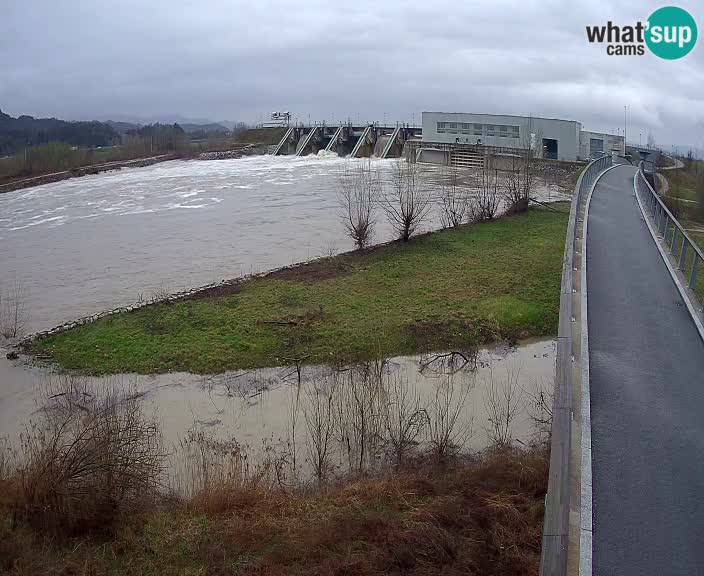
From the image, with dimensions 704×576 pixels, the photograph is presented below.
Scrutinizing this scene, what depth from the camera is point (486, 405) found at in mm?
12477

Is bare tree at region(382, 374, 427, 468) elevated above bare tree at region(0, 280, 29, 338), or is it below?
below

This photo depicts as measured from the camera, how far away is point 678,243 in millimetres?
16609

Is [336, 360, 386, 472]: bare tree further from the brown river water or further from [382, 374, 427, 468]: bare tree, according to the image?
the brown river water

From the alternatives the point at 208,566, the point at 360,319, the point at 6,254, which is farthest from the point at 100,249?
the point at 208,566

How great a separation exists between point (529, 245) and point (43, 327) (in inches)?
654

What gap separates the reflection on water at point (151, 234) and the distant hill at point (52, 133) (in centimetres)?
3650

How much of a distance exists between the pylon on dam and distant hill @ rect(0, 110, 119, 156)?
28.6 m

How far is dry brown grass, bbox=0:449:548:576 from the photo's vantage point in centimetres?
720

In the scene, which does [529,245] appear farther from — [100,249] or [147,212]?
[147,212]

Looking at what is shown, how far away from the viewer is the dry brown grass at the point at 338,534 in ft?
23.6

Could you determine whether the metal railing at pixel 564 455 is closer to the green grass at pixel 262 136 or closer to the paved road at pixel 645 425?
the paved road at pixel 645 425

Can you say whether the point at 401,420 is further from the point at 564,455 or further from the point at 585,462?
the point at 564,455

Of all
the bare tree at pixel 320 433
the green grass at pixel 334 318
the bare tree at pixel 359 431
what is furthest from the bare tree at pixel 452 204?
the bare tree at pixel 359 431

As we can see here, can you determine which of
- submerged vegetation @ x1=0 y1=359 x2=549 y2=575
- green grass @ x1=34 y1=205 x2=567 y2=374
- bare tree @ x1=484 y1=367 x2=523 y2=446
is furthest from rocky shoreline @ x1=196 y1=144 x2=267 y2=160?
submerged vegetation @ x1=0 y1=359 x2=549 y2=575
